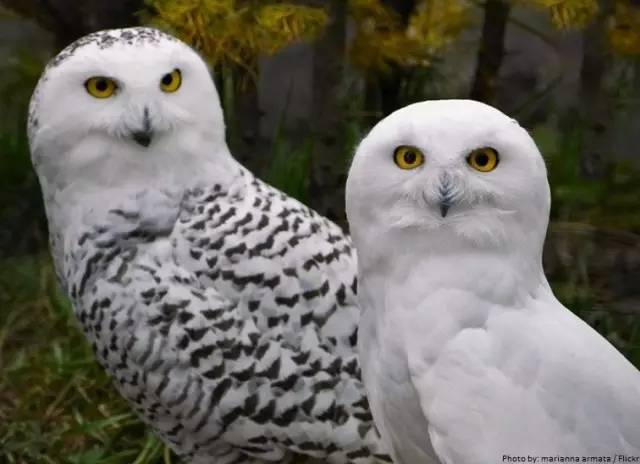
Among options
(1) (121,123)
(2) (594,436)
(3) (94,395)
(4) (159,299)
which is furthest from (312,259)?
(3) (94,395)

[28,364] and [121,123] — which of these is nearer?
[121,123]

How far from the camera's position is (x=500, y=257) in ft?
5.64

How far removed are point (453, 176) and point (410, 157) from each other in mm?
86

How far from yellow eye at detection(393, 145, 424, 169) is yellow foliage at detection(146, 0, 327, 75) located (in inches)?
43.3

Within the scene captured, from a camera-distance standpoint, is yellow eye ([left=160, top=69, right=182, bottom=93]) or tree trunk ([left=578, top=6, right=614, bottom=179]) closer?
yellow eye ([left=160, top=69, right=182, bottom=93])

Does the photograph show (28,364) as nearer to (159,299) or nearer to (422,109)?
(159,299)

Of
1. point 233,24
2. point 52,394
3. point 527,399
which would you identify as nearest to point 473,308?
point 527,399

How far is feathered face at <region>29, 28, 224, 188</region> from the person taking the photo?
83.4 inches

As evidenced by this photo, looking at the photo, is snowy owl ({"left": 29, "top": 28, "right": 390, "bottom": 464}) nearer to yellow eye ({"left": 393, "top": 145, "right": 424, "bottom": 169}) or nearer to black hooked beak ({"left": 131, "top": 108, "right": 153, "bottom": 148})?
black hooked beak ({"left": 131, "top": 108, "right": 153, "bottom": 148})

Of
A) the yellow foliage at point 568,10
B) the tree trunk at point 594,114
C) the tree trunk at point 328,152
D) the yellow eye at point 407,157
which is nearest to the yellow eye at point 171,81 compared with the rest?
the yellow eye at point 407,157

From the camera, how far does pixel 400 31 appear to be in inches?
125

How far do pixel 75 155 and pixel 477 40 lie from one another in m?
1.77

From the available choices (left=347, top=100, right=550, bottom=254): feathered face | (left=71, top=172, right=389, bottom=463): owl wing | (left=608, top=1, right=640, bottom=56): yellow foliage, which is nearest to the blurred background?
(left=608, top=1, right=640, bottom=56): yellow foliage

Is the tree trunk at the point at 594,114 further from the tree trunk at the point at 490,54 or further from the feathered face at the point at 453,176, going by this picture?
the feathered face at the point at 453,176
